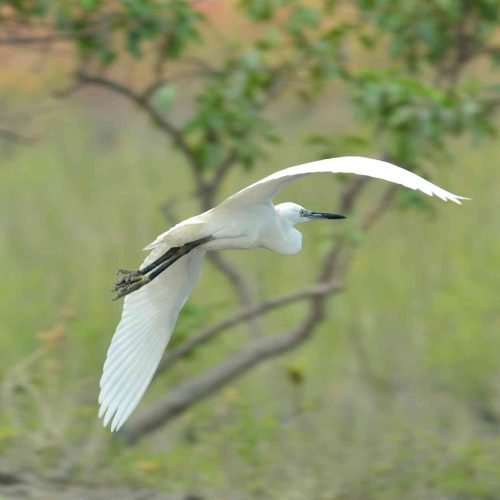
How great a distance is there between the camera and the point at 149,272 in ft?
16.1

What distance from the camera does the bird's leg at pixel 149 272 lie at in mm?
4863

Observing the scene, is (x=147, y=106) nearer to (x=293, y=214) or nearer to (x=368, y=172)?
(x=293, y=214)

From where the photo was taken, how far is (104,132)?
43.3 feet

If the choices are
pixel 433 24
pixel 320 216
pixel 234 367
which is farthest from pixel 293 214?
pixel 234 367

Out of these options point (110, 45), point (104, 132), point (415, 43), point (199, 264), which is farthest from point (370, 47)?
point (104, 132)

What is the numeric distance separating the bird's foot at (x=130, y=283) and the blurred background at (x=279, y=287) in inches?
Answer: 55.7

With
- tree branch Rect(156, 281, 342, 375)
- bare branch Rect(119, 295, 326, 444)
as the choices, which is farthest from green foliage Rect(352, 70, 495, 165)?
bare branch Rect(119, 295, 326, 444)

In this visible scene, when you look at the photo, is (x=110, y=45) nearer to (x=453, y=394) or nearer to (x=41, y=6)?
(x=41, y=6)

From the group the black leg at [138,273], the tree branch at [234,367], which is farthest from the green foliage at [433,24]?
the black leg at [138,273]

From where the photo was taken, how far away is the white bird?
4742 mm

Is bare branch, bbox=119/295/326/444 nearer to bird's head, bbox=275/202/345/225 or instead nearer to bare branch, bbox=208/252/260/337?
bare branch, bbox=208/252/260/337

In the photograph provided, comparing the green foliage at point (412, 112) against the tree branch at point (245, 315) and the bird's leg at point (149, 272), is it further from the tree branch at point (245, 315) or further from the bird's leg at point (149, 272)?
the bird's leg at point (149, 272)

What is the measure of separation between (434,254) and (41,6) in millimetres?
3329

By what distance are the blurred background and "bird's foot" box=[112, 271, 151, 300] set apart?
1.42m
